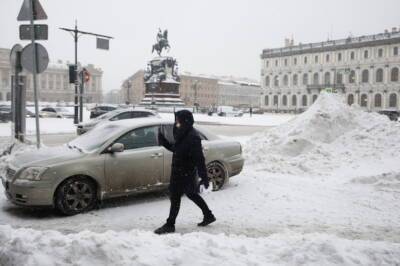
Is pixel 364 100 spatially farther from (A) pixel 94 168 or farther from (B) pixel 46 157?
(B) pixel 46 157

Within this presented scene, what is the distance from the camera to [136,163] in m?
Answer: 7.10

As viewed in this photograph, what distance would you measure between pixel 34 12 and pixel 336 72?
93.2 metres

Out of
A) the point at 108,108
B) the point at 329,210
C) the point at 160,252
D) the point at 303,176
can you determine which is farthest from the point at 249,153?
the point at 108,108

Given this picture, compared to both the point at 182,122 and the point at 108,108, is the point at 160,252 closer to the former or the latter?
the point at 182,122

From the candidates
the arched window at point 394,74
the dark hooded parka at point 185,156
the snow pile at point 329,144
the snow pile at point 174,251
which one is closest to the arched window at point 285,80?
the arched window at point 394,74

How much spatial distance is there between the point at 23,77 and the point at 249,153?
6164 mm

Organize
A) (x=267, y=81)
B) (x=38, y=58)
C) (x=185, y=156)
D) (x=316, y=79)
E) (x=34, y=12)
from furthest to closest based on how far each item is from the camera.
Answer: (x=267, y=81), (x=316, y=79), (x=34, y=12), (x=38, y=58), (x=185, y=156)

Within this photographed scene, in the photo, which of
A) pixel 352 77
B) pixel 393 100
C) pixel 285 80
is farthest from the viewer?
pixel 285 80

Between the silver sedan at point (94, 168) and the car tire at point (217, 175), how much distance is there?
0.61ft

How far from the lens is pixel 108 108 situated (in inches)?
1560

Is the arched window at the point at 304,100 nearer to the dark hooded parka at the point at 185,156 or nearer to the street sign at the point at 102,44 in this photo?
the street sign at the point at 102,44

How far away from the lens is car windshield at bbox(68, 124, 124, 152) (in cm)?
706

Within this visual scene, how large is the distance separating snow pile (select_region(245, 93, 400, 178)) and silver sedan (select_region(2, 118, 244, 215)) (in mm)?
3571

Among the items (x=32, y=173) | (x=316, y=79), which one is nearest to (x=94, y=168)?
(x=32, y=173)
